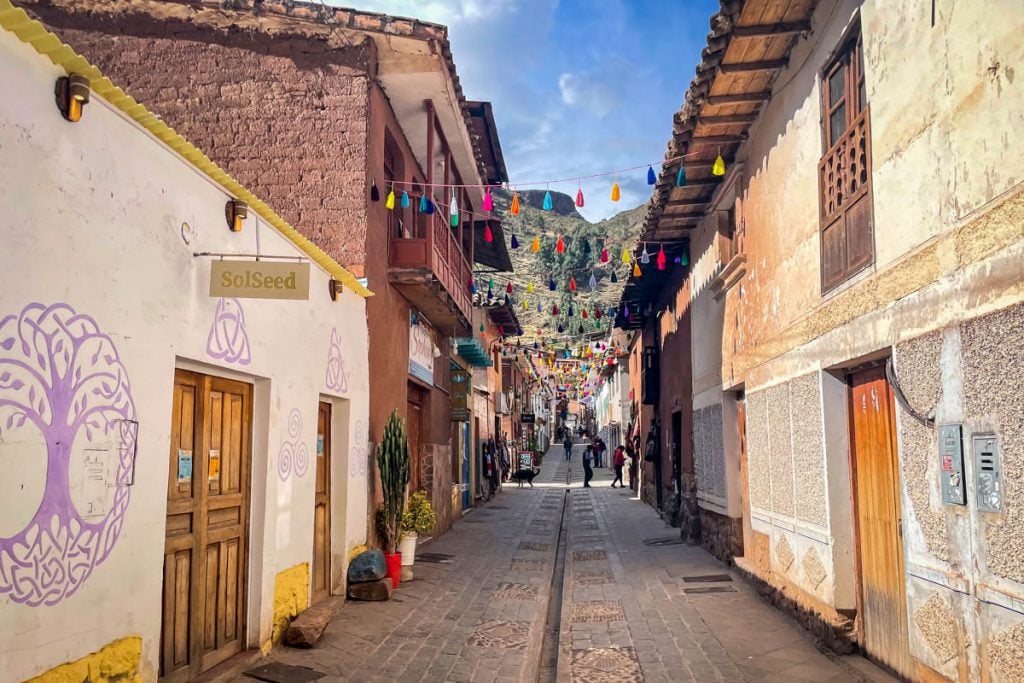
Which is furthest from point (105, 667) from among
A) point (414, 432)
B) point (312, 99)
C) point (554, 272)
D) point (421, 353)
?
point (554, 272)

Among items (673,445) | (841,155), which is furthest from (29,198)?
(673,445)

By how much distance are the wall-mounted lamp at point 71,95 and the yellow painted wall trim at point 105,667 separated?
2.74 meters

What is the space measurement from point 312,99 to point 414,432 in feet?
20.7

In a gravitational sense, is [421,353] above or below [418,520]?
above

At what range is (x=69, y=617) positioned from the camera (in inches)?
163

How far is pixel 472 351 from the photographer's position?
19.5 m

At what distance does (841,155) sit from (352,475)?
6198 millimetres

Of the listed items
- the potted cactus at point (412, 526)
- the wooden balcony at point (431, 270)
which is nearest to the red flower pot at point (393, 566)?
the potted cactus at point (412, 526)

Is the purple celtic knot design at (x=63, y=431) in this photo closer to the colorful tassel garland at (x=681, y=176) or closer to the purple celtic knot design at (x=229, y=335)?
the purple celtic knot design at (x=229, y=335)

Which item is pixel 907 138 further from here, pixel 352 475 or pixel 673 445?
pixel 673 445

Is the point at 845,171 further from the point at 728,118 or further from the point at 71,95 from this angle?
the point at 71,95

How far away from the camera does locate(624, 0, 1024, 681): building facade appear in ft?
14.1

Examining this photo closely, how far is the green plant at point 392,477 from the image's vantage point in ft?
34.7

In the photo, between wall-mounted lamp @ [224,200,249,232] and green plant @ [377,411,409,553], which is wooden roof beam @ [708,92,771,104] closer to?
wall-mounted lamp @ [224,200,249,232]
